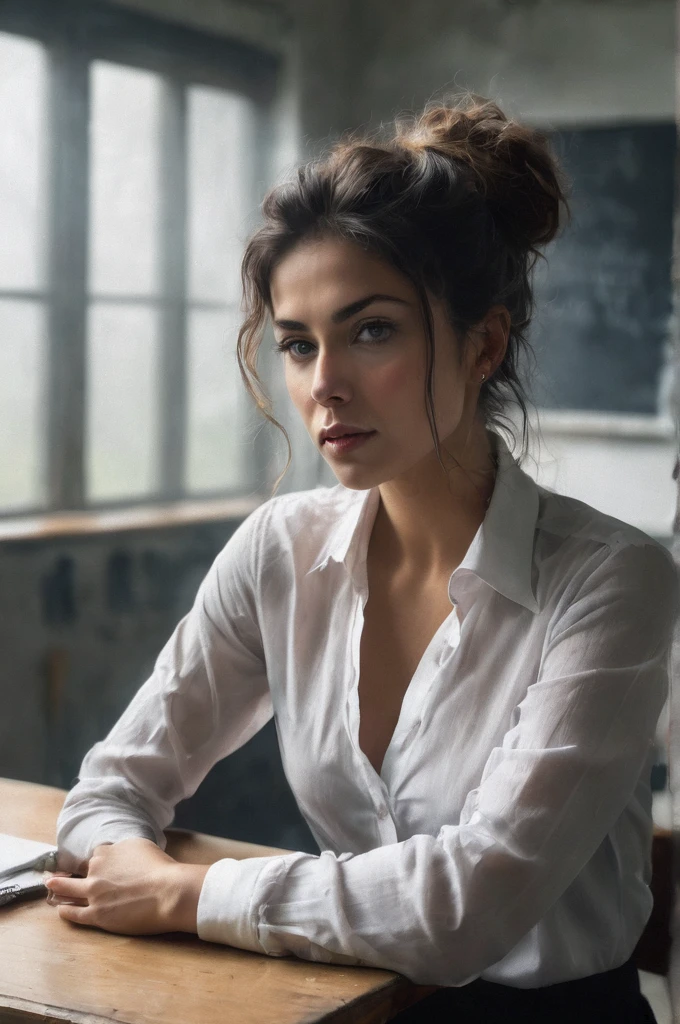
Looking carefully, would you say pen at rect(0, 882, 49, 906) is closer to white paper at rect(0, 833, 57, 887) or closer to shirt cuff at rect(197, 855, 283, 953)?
white paper at rect(0, 833, 57, 887)

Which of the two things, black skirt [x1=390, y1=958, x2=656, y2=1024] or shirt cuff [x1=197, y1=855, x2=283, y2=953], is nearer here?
shirt cuff [x1=197, y1=855, x2=283, y2=953]

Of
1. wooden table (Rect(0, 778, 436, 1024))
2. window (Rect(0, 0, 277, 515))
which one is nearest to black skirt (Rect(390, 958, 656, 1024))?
wooden table (Rect(0, 778, 436, 1024))

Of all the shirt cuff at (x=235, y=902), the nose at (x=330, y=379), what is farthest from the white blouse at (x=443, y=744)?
the nose at (x=330, y=379)

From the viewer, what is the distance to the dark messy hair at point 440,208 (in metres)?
1.21

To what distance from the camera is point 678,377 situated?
924 mm

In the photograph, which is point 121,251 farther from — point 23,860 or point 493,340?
point 23,860

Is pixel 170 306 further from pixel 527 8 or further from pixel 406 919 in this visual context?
pixel 406 919

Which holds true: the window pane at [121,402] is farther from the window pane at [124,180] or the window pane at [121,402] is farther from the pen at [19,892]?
the pen at [19,892]

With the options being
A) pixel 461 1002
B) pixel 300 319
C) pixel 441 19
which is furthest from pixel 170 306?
pixel 461 1002

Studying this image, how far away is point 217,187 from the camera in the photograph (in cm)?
346

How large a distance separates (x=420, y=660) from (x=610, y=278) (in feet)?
6.98

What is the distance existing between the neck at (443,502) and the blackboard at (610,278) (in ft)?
5.96

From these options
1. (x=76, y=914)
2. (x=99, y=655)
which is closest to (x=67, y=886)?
(x=76, y=914)

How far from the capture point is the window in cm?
298
